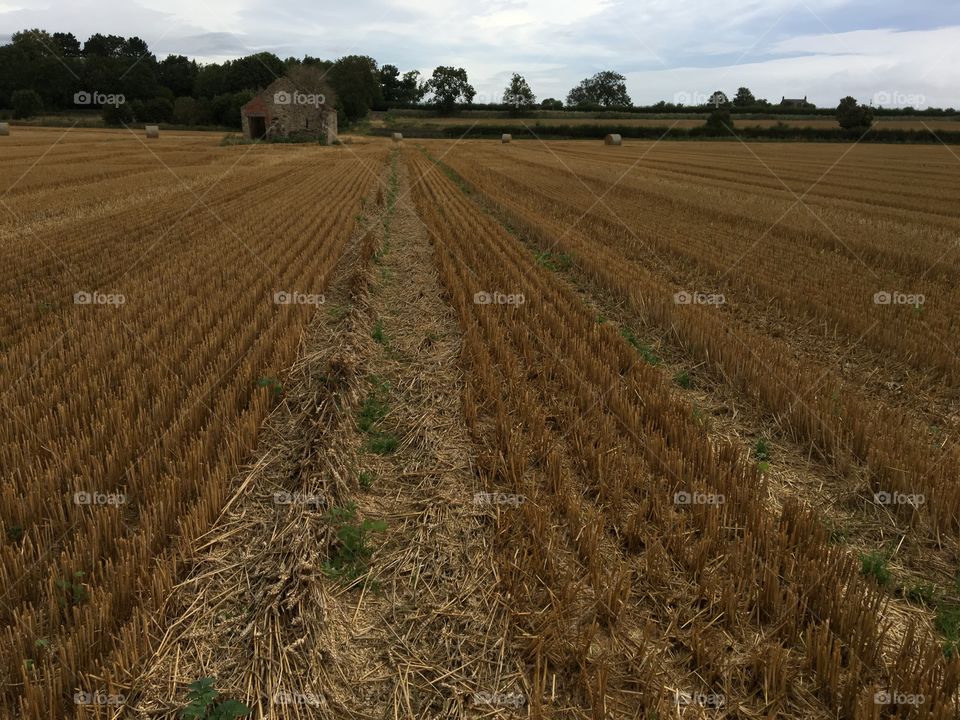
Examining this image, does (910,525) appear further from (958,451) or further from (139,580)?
(139,580)

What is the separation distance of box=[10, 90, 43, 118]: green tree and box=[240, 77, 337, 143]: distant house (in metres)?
37.7

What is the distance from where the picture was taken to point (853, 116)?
74.3m

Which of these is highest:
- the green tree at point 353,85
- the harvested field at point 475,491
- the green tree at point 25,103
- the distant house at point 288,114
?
the green tree at point 353,85

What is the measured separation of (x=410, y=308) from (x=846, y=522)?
6.73 m

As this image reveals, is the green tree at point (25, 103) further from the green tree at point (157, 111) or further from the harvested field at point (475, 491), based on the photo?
the harvested field at point (475, 491)

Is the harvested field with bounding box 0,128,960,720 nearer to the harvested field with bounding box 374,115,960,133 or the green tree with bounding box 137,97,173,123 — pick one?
the harvested field with bounding box 374,115,960,133

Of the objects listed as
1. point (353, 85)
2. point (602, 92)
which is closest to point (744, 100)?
point (602, 92)

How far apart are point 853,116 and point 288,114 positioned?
6835cm

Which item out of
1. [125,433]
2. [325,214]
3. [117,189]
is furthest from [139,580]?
[117,189]

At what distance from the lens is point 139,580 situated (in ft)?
10.2

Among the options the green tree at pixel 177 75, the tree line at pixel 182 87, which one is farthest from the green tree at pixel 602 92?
the green tree at pixel 177 75

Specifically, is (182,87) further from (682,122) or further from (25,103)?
(682,122)

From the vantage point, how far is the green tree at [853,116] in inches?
2904

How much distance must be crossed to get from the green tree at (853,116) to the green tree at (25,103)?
103m
